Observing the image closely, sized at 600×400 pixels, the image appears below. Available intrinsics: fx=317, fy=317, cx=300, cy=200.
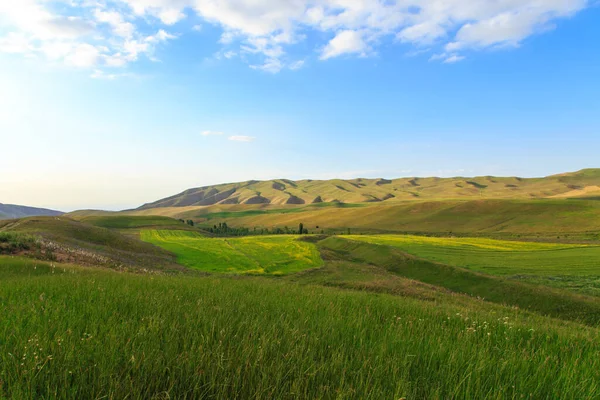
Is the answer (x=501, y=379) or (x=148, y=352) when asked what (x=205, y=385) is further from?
(x=501, y=379)

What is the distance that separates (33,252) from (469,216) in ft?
433

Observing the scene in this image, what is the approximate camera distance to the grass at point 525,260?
3478 centimetres

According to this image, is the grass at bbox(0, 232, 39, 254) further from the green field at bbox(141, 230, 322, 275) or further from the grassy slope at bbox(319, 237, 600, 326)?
the grassy slope at bbox(319, 237, 600, 326)

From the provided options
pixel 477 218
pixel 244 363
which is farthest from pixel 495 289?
pixel 477 218

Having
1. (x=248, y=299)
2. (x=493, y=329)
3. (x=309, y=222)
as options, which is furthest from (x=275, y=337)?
(x=309, y=222)

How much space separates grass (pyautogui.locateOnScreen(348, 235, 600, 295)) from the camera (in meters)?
34.8

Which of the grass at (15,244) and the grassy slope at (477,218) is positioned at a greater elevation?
the grass at (15,244)

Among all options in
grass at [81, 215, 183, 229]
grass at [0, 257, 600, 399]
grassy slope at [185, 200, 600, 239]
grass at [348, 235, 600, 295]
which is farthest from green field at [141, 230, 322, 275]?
grass at [81, 215, 183, 229]

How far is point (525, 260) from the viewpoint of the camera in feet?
157

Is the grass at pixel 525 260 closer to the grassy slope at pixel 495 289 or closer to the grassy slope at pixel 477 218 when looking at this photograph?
the grassy slope at pixel 495 289

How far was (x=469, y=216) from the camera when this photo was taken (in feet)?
406

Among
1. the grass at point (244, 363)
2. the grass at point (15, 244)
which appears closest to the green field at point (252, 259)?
the grass at point (15, 244)

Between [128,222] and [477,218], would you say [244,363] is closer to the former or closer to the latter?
[477,218]

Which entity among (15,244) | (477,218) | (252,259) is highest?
(15,244)
